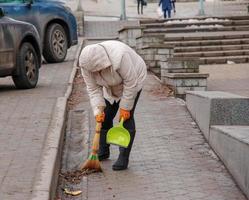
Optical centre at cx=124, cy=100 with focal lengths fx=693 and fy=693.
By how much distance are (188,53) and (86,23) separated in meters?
9.91

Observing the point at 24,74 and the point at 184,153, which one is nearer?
the point at 184,153

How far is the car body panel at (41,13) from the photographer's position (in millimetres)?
14555

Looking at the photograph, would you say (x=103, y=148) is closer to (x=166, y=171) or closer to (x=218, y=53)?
(x=166, y=171)

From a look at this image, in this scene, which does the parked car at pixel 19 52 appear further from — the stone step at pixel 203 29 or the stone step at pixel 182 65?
the stone step at pixel 203 29

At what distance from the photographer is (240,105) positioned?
761 cm

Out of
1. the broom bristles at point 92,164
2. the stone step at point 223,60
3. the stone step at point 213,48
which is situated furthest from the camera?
the stone step at point 213,48

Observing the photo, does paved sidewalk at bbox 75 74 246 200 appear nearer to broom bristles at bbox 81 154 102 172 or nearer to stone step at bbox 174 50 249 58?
broom bristles at bbox 81 154 102 172

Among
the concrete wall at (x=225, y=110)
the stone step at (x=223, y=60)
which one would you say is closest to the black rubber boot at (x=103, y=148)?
the concrete wall at (x=225, y=110)

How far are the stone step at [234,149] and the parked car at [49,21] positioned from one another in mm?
8180

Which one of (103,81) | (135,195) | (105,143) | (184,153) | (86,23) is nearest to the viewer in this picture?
(135,195)

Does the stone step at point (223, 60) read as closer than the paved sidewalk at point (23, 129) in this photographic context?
No

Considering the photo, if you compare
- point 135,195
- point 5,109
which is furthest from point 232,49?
point 135,195

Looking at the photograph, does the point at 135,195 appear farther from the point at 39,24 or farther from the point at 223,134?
the point at 39,24

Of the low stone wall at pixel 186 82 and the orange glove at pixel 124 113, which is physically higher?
the orange glove at pixel 124 113
